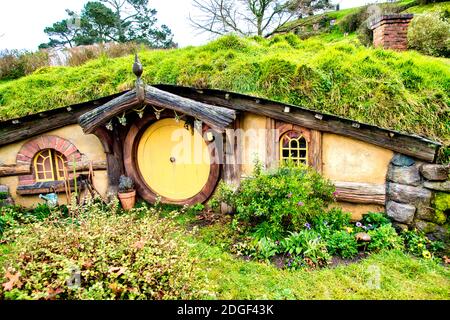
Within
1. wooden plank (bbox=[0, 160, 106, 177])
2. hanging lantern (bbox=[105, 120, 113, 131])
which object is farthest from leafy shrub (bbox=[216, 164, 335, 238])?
wooden plank (bbox=[0, 160, 106, 177])

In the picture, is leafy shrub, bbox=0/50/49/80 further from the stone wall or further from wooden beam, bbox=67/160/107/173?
the stone wall

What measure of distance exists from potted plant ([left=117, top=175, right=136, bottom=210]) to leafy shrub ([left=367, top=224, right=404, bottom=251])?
4.97 meters

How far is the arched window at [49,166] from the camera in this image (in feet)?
23.2

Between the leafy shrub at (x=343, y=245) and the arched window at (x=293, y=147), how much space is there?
163cm

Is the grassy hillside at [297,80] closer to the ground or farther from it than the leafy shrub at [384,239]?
farther from it

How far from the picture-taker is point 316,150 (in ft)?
18.7

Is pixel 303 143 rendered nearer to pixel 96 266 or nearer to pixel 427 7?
pixel 96 266

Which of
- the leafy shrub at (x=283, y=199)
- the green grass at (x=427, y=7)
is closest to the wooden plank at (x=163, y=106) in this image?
the leafy shrub at (x=283, y=199)

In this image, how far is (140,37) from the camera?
76.6 ft

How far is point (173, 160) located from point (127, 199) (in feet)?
4.50

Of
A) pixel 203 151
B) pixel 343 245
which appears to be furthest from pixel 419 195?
pixel 203 151

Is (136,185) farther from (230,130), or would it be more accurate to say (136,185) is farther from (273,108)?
(273,108)

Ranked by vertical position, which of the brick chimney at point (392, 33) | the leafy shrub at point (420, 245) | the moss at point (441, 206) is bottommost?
the leafy shrub at point (420, 245)

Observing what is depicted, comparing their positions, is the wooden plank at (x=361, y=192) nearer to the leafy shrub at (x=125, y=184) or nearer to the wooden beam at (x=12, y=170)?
the leafy shrub at (x=125, y=184)
